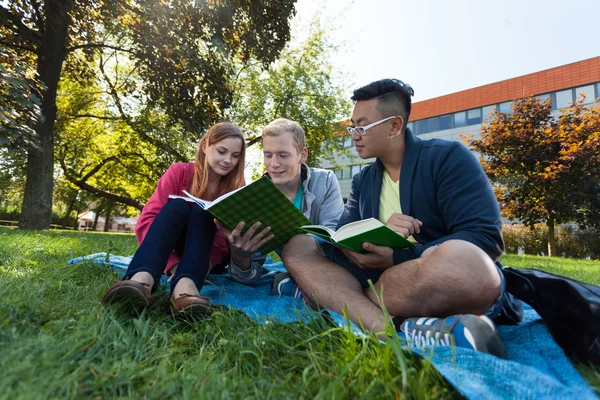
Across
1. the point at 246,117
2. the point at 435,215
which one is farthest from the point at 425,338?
the point at 246,117

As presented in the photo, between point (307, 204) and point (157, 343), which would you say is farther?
point (307, 204)

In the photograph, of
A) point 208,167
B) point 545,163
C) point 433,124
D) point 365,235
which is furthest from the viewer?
point 433,124

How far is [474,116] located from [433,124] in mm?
3068

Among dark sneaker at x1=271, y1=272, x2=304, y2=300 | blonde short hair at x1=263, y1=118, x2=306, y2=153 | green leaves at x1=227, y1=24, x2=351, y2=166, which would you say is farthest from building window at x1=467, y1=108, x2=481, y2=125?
dark sneaker at x1=271, y1=272, x2=304, y2=300

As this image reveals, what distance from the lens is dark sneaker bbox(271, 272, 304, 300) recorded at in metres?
2.62

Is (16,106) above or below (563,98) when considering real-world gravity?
below

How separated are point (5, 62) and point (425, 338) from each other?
25.8 feet

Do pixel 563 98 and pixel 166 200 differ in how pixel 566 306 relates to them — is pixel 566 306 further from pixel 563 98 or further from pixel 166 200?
pixel 563 98

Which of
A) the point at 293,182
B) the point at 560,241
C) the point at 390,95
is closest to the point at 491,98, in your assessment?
the point at 560,241

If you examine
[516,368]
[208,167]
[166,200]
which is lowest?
[516,368]

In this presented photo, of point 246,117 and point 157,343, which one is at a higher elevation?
point 246,117

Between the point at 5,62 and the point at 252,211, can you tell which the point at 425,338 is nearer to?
the point at 252,211

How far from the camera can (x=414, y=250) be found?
199 centimetres

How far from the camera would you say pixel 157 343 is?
5.06 feet
